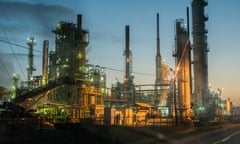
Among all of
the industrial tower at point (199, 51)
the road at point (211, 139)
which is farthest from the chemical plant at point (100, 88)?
the road at point (211, 139)

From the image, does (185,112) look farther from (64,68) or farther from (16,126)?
(16,126)

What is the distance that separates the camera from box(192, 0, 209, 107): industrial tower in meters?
76.1

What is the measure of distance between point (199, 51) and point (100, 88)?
24063 millimetres

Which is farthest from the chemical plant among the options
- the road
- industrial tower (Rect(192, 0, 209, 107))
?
the road

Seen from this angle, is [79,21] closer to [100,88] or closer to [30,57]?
[100,88]

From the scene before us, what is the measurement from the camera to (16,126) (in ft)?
96.5

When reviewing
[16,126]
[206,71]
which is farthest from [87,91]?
[16,126]

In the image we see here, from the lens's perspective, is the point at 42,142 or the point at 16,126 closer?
the point at 42,142

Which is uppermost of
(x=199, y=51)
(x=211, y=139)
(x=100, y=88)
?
(x=199, y=51)

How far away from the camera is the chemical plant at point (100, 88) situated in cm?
5756

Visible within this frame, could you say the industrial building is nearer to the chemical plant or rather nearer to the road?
the chemical plant

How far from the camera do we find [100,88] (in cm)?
7181

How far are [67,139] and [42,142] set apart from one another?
1.94m

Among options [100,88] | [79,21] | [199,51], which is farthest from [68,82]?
[199,51]
